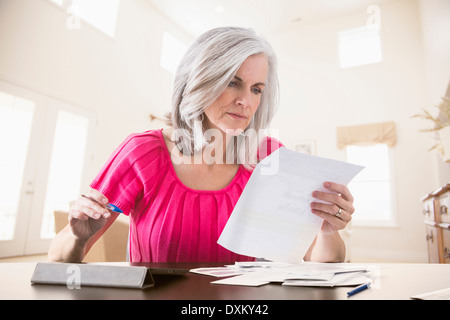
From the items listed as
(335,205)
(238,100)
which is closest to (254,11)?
(238,100)

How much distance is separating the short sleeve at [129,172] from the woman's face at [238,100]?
0.76 ft

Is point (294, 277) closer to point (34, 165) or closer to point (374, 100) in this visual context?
point (34, 165)

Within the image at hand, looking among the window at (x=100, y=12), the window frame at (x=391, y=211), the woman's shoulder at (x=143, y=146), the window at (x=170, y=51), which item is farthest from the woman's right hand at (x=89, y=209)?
the window at (x=170, y=51)

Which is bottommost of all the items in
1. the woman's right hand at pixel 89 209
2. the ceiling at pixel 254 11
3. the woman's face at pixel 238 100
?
the woman's right hand at pixel 89 209

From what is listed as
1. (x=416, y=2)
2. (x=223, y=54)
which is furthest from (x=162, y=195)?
(x=416, y=2)

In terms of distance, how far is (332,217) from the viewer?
0.68 meters

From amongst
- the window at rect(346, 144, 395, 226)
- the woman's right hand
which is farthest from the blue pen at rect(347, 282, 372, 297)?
the window at rect(346, 144, 395, 226)

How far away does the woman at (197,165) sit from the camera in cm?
89

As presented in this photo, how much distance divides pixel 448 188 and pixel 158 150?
1724 millimetres

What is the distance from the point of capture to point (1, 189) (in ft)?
11.8

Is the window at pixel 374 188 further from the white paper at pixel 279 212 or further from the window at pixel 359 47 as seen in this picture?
the white paper at pixel 279 212

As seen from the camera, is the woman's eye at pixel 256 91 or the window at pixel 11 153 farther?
the window at pixel 11 153

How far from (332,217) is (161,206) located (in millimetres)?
502
